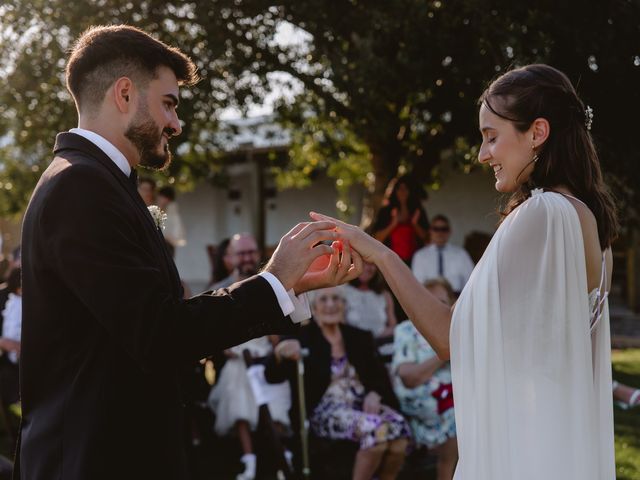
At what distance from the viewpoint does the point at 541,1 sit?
25.5 ft

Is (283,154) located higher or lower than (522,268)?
higher

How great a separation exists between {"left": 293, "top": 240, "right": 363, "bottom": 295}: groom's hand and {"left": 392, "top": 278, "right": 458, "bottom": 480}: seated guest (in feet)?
9.14

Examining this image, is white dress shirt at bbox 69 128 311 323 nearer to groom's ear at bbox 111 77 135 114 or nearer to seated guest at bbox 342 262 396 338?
groom's ear at bbox 111 77 135 114

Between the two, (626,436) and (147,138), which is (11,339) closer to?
(147,138)

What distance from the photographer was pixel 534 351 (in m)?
2.48

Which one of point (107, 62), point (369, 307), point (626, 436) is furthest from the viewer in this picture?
point (369, 307)

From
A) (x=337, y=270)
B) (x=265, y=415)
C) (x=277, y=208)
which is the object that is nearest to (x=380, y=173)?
(x=265, y=415)

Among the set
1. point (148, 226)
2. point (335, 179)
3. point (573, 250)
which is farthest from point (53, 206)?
point (335, 179)

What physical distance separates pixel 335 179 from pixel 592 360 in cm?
1743

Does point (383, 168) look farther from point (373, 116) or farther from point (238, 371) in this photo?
point (238, 371)

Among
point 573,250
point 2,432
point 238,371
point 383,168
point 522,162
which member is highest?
point 383,168

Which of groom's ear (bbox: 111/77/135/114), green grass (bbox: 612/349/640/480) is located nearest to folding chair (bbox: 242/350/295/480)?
green grass (bbox: 612/349/640/480)

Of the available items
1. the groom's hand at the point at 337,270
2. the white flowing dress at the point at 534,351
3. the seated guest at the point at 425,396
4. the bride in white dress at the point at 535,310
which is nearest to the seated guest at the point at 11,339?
the seated guest at the point at 425,396

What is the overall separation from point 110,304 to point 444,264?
704 centimetres
